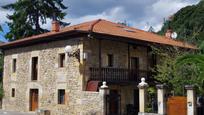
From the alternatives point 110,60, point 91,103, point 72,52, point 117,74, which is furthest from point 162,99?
point 110,60

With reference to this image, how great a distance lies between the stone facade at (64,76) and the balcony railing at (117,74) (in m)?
0.49

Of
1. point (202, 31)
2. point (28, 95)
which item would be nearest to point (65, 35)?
point (28, 95)

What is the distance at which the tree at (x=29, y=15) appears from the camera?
46.2 metres

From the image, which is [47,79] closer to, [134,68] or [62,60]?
[62,60]

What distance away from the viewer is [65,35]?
86.5 ft

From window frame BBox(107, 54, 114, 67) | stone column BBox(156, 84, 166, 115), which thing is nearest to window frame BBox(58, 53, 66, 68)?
window frame BBox(107, 54, 114, 67)

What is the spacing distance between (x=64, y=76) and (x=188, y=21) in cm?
2002

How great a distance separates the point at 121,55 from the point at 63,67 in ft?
13.2

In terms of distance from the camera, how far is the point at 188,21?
4269 centimetres

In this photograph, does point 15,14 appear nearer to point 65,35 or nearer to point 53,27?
point 53,27

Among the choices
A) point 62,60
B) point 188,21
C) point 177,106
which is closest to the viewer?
point 177,106

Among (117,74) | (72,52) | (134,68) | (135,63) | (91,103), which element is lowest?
(91,103)

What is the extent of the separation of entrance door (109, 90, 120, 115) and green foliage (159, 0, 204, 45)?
14.6 m

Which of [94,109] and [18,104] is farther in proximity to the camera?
[18,104]
